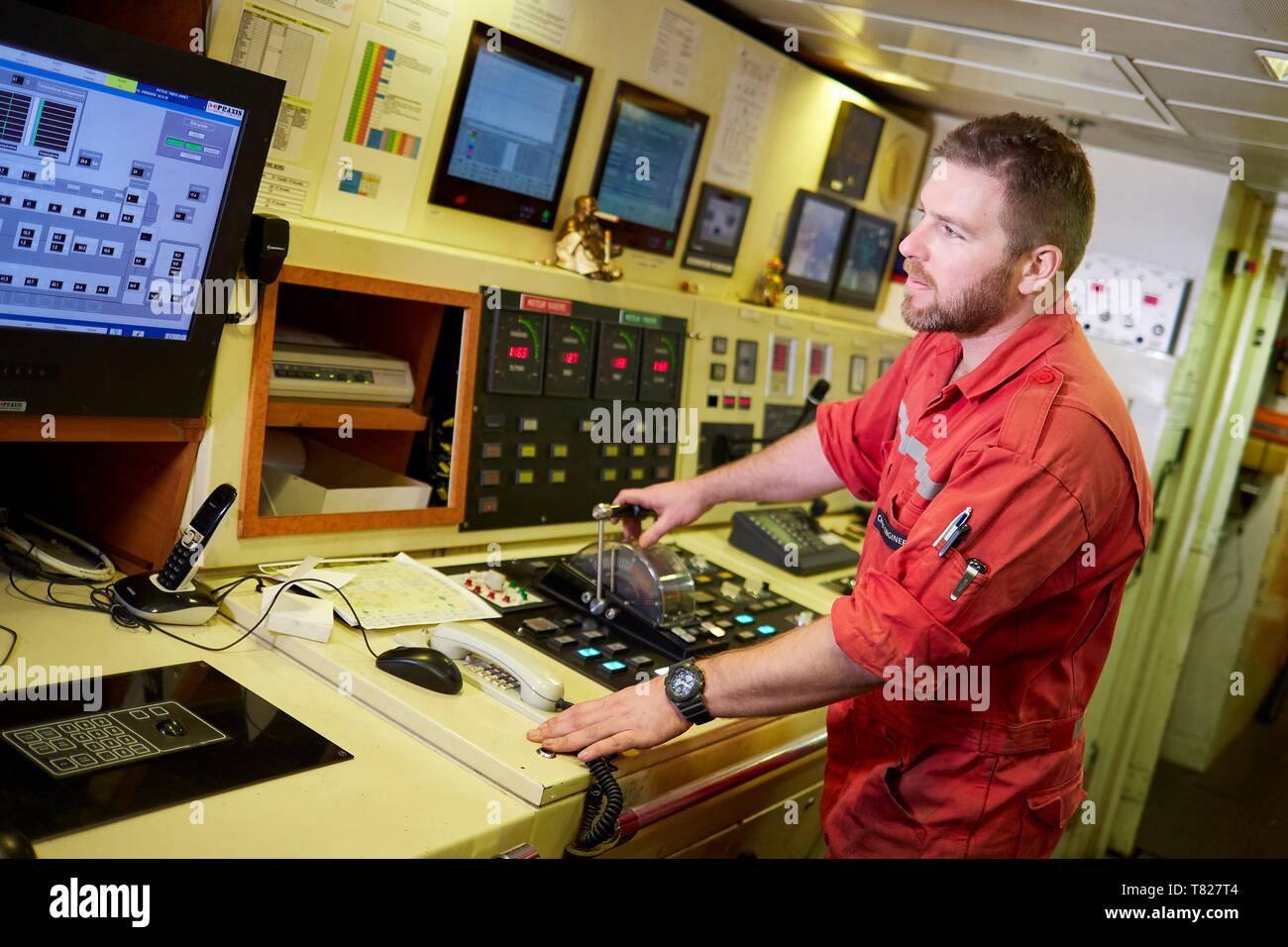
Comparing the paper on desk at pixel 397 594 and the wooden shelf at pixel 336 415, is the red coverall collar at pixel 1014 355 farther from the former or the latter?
the wooden shelf at pixel 336 415

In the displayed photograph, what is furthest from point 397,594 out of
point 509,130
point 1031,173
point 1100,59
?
point 1100,59

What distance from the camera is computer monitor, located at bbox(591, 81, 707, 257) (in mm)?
2547

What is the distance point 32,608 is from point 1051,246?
161cm

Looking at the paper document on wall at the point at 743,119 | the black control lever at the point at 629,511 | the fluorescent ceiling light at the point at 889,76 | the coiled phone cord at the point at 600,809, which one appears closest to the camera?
the coiled phone cord at the point at 600,809

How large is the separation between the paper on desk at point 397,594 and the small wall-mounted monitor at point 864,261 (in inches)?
76.4

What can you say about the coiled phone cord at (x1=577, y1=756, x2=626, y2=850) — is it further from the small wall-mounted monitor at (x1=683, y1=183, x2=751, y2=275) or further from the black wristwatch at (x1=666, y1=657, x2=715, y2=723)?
the small wall-mounted monitor at (x1=683, y1=183, x2=751, y2=275)

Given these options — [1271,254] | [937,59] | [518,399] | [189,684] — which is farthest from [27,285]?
[1271,254]

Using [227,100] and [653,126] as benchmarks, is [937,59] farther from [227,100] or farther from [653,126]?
[227,100]

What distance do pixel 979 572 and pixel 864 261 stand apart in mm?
2342

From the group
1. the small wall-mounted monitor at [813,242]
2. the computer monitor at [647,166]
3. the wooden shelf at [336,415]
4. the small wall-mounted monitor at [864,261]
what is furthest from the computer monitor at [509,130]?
the small wall-mounted monitor at [864,261]

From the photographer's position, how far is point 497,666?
175 centimetres

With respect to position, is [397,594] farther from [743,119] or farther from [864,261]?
[864,261]

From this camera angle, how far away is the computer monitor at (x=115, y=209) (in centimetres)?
148
